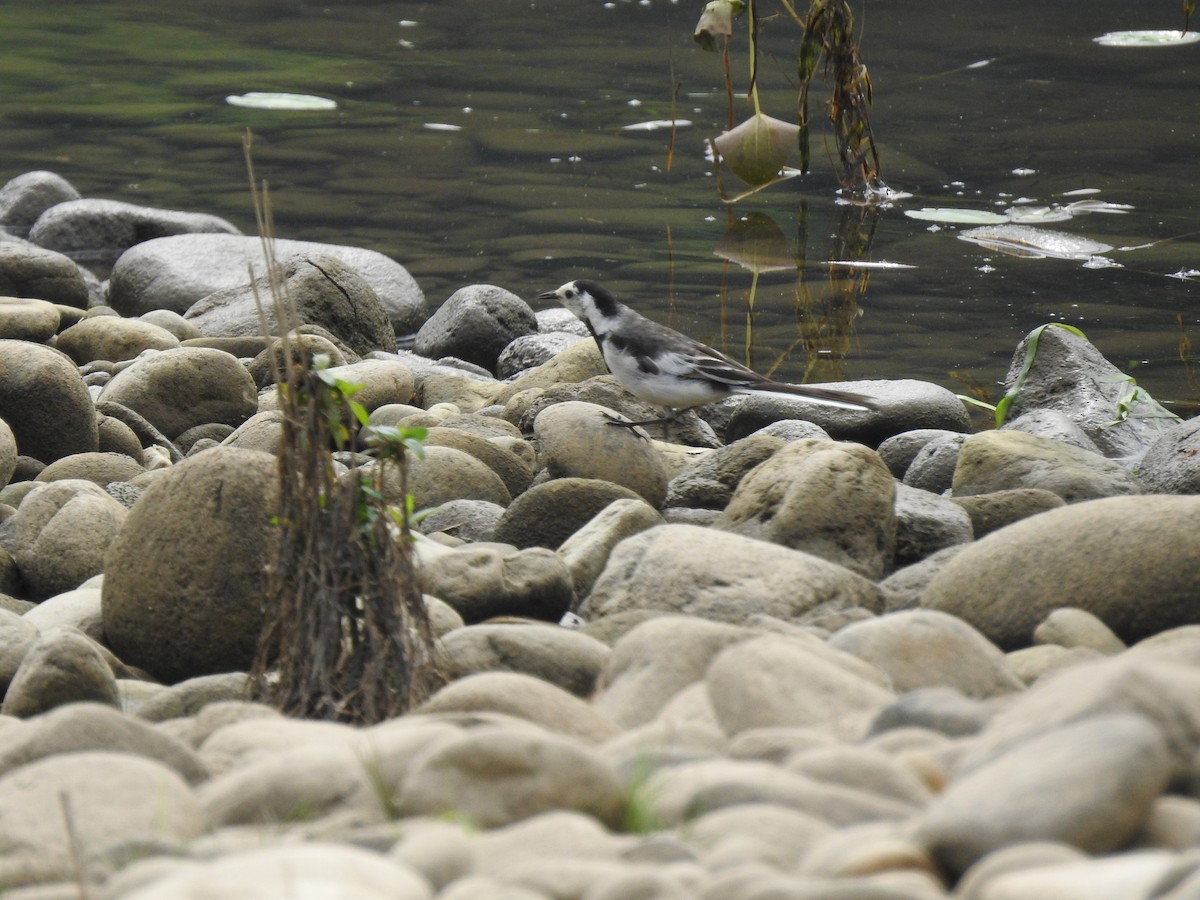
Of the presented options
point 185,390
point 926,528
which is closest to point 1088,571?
point 926,528

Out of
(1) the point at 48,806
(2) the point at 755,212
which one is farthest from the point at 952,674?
(2) the point at 755,212

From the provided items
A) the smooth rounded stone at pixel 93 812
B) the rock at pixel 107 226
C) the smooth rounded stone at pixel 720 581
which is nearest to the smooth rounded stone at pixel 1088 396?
the smooth rounded stone at pixel 720 581

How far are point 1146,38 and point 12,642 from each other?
17691mm

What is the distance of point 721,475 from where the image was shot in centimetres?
643

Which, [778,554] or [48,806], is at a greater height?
[48,806]

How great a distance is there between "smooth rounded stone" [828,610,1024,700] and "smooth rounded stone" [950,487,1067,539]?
209cm

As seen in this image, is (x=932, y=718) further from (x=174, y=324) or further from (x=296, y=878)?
(x=174, y=324)

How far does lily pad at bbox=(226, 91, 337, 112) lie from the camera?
16.9 meters

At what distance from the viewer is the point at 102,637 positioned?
5.15 m

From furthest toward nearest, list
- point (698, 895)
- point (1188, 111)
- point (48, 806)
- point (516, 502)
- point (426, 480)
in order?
1. point (1188, 111)
2. point (426, 480)
3. point (516, 502)
4. point (48, 806)
5. point (698, 895)

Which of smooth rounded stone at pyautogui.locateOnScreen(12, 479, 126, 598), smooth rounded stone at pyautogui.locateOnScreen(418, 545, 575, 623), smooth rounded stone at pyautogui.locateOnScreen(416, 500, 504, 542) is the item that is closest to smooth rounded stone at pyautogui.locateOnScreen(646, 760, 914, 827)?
smooth rounded stone at pyautogui.locateOnScreen(418, 545, 575, 623)

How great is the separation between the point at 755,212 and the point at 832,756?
10977 mm

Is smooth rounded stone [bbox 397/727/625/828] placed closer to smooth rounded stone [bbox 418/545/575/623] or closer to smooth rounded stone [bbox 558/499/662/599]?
smooth rounded stone [bbox 418/545/575/623]

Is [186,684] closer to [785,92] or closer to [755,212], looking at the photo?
[755,212]
